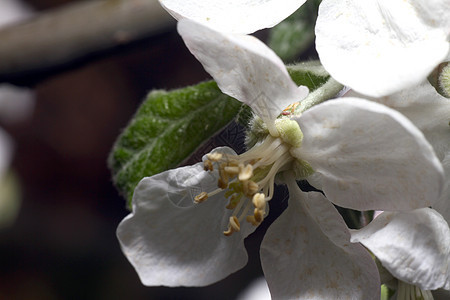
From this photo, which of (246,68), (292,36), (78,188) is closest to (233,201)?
(246,68)

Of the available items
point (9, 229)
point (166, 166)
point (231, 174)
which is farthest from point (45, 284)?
point (231, 174)

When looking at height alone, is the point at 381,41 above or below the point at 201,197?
above

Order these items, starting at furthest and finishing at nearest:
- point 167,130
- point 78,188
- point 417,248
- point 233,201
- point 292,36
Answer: point 78,188 → point 292,36 → point 167,130 → point 233,201 → point 417,248

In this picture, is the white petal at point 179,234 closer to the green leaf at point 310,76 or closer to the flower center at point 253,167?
the flower center at point 253,167

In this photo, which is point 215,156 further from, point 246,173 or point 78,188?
point 78,188

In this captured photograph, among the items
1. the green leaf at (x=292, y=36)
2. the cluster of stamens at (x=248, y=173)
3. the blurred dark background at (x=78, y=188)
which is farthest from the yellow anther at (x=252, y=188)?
the blurred dark background at (x=78, y=188)

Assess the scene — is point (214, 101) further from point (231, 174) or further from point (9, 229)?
point (9, 229)
